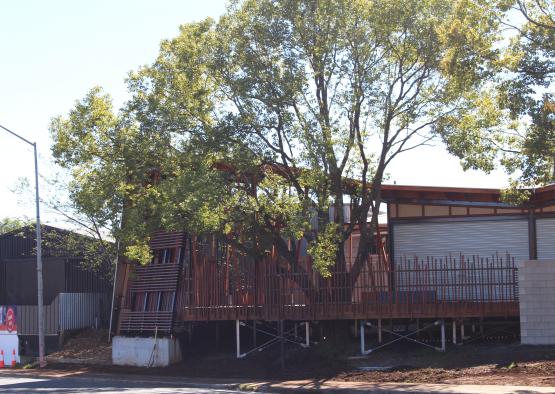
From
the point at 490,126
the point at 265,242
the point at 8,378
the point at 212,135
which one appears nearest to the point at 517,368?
the point at 490,126

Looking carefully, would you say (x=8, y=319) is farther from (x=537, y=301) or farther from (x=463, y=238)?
(x=537, y=301)

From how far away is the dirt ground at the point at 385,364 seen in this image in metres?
19.5

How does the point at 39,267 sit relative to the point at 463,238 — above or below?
below

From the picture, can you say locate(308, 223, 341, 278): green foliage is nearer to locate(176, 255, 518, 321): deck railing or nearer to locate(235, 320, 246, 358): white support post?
locate(176, 255, 518, 321): deck railing

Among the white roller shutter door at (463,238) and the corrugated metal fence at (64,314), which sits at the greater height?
the white roller shutter door at (463,238)

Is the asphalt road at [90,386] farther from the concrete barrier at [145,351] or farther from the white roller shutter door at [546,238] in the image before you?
the white roller shutter door at [546,238]

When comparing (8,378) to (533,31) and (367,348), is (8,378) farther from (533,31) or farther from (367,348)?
(533,31)

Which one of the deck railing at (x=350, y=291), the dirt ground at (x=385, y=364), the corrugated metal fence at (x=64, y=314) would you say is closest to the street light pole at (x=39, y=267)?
the dirt ground at (x=385, y=364)

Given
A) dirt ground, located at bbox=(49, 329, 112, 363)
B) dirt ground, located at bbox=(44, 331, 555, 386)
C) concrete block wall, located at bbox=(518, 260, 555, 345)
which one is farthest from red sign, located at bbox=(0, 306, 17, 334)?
concrete block wall, located at bbox=(518, 260, 555, 345)

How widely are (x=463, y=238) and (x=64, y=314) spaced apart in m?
16.6

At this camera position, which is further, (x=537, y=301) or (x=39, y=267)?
(x=39, y=267)

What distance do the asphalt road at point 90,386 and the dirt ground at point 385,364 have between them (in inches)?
74.1

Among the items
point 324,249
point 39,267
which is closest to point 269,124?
point 324,249

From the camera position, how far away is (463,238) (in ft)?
91.8
